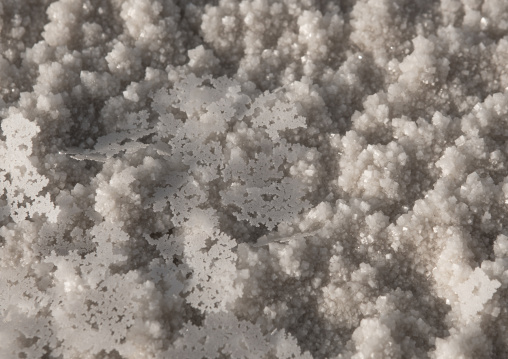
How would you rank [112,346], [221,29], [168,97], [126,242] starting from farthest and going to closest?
[221,29]
[168,97]
[126,242]
[112,346]

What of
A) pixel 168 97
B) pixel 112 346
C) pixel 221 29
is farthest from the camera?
pixel 221 29

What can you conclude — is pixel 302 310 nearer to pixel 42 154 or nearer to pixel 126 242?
pixel 126 242

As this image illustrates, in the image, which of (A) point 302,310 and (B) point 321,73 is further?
(B) point 321,73

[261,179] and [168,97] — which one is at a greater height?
[168,97]

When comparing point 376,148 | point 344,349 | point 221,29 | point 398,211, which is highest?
point 221,29

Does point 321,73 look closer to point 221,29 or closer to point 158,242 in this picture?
point 221,29

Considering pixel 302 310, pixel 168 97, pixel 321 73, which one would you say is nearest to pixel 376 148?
pixel 321 73
